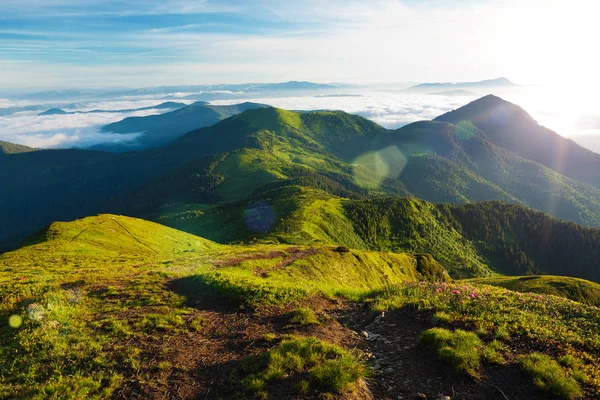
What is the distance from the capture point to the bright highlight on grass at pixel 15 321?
15400 millimetres

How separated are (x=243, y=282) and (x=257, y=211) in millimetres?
141265

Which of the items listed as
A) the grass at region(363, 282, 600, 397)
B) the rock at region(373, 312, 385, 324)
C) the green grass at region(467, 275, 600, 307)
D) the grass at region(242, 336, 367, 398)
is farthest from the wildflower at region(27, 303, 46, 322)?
the green grass at region(467, 275, 600, 307)

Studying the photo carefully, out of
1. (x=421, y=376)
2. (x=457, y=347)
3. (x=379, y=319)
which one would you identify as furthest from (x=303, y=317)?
(x=457, y=347)

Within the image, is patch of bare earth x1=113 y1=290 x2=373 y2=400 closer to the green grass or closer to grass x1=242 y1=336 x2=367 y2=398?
grass x1=242 y1=336 x2=367 y2=398

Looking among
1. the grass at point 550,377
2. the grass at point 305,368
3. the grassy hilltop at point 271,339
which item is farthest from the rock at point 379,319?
the grass at point 550,377

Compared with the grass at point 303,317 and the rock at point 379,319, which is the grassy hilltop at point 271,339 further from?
the rock at point 379,319

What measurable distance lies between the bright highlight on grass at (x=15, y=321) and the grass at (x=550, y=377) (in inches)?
885

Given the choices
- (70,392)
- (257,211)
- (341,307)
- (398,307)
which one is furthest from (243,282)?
(257,211)

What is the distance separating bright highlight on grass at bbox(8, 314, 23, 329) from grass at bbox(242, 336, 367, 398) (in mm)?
11986

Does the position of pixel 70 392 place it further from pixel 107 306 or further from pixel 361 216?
pixel 361 216

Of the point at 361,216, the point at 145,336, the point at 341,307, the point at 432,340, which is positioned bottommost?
the point at 361,216

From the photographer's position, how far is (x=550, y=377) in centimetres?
1081

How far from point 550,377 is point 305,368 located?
855 centimetres

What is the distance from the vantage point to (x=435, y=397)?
35.9ft
